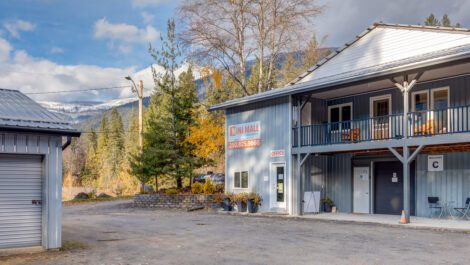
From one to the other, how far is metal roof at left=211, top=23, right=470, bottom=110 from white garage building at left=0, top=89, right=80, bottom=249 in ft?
37.0

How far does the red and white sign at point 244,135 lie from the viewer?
23933mm

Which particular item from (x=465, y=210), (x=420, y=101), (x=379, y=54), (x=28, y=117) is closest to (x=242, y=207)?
(x=420, y=101)

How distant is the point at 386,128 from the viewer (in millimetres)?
19938

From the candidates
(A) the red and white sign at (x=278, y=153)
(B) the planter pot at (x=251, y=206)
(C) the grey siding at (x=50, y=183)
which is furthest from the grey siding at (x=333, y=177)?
(C) the grey siding at (x=50, y=183)

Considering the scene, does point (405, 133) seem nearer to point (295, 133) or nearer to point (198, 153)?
point (295, 133)

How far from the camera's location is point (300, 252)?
11.2 meters

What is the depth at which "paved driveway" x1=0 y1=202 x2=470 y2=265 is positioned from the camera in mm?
10336

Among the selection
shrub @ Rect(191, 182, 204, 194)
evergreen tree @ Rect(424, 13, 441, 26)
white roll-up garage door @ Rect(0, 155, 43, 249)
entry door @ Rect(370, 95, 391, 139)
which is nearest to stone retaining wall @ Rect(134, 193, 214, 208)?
shrub @ Rect(191, 182, 204, 194)

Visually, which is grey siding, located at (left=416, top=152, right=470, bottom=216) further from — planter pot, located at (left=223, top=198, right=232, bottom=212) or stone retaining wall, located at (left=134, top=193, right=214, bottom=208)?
stone retaining wall, located at (left=134, top=193, right=214, bottom=208)

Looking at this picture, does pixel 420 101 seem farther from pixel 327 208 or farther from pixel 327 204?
pixel 327 208

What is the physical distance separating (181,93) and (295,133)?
10.8m

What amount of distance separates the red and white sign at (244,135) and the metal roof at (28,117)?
12916mm

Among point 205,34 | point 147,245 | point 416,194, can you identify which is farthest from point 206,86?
point 147,245

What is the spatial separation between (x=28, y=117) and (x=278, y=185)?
13450 mm
